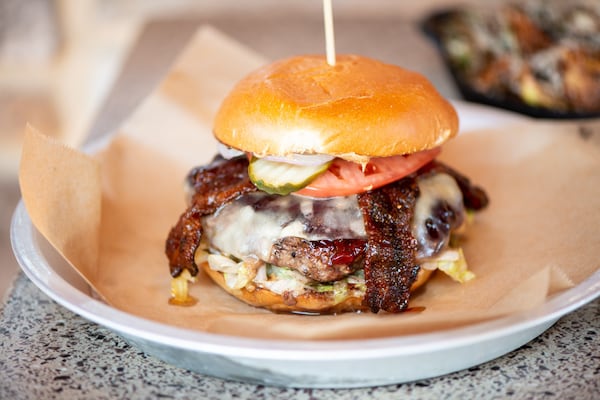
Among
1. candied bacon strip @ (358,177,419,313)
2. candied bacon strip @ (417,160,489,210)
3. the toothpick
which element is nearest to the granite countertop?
candied bacon strip @ (358,177,419,313)

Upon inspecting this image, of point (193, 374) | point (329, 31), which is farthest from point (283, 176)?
point (193, 374)

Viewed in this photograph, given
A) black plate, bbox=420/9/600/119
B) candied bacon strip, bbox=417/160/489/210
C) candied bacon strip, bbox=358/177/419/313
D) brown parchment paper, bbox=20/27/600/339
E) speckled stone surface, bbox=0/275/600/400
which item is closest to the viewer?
speckled stone surface, bbox=0/275/600/400

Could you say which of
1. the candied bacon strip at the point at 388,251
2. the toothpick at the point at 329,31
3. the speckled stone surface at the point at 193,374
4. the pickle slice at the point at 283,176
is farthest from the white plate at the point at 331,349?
the toothpick at the point at 329,31

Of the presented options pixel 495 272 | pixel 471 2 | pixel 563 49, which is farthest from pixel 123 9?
pixel 495 272

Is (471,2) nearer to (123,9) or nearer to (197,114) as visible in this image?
(123,9)

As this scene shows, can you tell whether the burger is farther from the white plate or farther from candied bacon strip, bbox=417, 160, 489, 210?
the white plate

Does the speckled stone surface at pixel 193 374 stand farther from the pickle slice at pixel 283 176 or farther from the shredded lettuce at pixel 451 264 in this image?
the pickle slice at pixel 283 176
